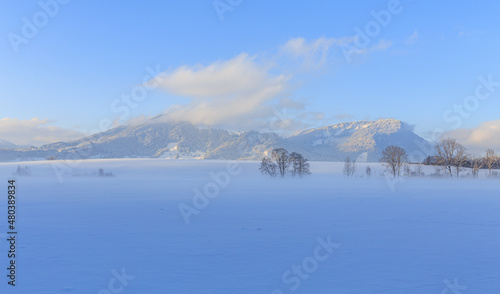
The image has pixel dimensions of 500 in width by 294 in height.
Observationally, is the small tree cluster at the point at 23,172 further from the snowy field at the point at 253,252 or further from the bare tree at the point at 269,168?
the snowy field at the point at 253,252

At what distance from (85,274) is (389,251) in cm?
1026

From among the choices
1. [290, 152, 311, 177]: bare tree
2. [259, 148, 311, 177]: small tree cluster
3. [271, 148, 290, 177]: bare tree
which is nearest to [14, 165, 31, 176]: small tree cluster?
[259, 148, 311, 177]: small tree cluster

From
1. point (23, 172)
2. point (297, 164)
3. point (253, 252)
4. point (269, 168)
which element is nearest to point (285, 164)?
point (297, 164)

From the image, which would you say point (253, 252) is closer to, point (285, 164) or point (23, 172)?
point (285, 164)

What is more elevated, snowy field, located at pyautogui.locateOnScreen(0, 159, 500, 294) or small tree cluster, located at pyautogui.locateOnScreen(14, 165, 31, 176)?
small tree cluster, located at pyautogui.locateOnScreen(14, 165, 31, 176)

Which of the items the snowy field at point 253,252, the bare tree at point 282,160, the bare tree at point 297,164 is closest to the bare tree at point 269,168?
the bare tree at point 282,160

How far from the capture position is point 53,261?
36.3 ft

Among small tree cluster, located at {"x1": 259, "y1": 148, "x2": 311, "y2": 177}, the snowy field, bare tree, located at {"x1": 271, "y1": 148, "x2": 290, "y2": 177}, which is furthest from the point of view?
bare tree, located at {"x1": 271, "y1": 148, "x2": 290, "y2": 177}

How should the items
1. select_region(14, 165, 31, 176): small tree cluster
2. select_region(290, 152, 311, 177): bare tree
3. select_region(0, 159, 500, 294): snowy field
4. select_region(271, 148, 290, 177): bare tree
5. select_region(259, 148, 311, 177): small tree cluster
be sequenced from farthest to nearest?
select_region(14, 165, 31, 176): small tree cluster < select_region(271, 148, 290, 177): bare tree < select_region(259, 148, 311, 177): small tree cluster < select_region(290, 152, 311, 177): bare tree < select_region(0, 159, 500, 294): snowy field

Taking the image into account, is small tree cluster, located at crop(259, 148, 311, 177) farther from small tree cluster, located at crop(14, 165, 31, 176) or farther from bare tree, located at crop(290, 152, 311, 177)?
small tree cluster, located at crop(14, 165, 31, 176)

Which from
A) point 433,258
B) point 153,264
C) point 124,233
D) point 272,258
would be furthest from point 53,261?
point 433,258

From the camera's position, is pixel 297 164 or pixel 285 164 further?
pixel 285 164

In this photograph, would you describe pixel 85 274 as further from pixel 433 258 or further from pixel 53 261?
pixel 433 258

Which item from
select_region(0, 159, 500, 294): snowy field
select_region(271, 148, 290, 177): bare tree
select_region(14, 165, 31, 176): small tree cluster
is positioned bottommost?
select_region(0, 159, 500, 294): snowy field
